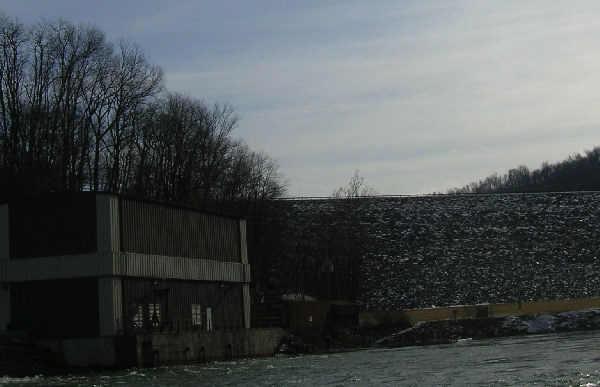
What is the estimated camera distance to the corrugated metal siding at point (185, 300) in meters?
40.8

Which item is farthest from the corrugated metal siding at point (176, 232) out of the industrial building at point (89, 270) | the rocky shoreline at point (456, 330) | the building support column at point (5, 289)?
the rocky shoreline at point (456, 330)

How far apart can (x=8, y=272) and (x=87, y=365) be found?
5745 millimetres

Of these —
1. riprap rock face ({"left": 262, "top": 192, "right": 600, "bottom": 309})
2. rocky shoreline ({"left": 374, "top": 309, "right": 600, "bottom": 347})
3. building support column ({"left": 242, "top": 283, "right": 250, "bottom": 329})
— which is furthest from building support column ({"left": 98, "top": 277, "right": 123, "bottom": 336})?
riprap rock face ({"left": 262, "top": 192, "right": 600, "bottom": 309})

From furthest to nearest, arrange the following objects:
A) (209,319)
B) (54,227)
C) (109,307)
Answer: (209,319) → (54,227) → (109,307)

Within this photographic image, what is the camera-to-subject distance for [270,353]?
50906 millimetres

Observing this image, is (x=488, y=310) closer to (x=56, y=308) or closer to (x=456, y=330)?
(x=456, y=330)

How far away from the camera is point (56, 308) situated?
3994 cm

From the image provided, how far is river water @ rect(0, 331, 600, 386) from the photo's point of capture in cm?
2794

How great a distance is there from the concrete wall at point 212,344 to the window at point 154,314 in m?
1.42

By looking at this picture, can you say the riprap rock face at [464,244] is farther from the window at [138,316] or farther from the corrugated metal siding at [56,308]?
the corrugated metal siding at [56,308]

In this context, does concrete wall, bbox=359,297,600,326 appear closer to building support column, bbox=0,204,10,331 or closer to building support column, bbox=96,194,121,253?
building support column, bbox=96,194,121,253

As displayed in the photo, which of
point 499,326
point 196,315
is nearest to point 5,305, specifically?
point 196,315

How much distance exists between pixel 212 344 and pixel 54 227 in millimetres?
9255

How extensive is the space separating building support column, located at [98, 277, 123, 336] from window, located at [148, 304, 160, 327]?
7.96 feet
